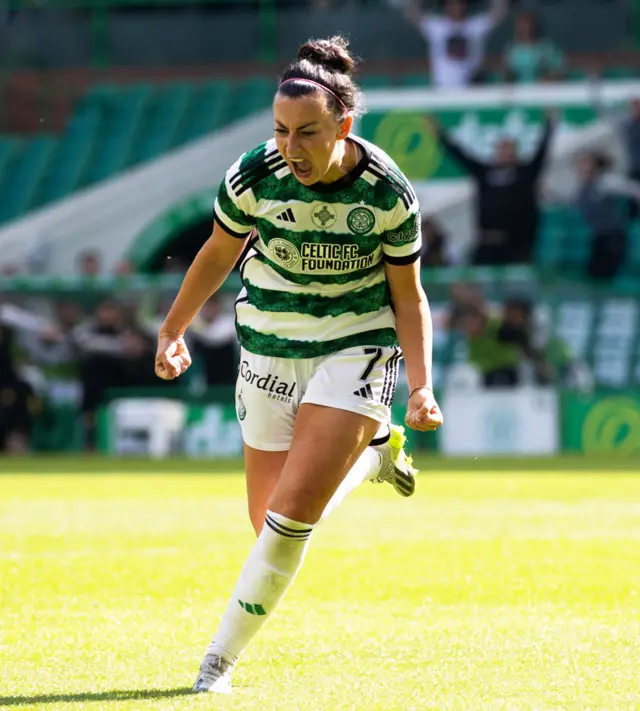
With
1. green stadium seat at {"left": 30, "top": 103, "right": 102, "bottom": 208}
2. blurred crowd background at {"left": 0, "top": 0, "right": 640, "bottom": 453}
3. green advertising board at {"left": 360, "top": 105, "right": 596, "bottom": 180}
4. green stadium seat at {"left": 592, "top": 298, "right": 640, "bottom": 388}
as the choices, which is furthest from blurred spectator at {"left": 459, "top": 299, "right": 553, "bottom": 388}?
green stadium seat at {"left": 30, "top": 103, "right": 102, "bottom": 208}

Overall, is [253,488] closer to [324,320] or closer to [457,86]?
[324,320]

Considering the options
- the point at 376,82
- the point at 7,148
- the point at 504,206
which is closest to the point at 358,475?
the point at 504,206

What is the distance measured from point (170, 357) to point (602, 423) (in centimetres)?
1427

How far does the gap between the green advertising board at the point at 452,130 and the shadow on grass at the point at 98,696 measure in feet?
63.1

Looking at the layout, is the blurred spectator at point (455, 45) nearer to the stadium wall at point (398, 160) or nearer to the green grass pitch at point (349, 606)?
the stadium wall at point (398, 160)

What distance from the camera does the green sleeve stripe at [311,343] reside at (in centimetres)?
584

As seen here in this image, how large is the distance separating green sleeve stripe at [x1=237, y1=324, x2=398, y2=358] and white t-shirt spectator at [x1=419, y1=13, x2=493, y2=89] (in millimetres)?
19571

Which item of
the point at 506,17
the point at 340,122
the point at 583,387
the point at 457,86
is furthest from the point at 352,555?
the point at 506,17

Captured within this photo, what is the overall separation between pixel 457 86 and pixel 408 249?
19.6m

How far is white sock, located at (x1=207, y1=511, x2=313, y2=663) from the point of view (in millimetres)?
5543

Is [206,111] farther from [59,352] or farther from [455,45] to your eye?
[59,352]

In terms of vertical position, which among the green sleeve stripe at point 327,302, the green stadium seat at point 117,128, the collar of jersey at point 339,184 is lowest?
the green stadium seat at point 117,128

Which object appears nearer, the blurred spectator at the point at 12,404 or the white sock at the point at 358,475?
the white sock at the point at 358,475

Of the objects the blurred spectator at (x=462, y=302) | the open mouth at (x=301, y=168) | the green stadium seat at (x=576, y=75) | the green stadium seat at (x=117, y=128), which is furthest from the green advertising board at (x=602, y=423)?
the open mouth at (x=301, y=168)
